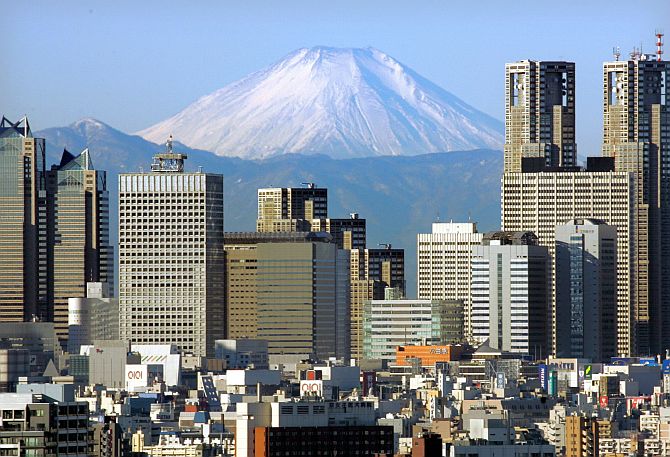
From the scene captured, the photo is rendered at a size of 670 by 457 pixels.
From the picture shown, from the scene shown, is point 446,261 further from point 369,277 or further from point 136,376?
point 136,376

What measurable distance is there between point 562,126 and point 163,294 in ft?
95.4

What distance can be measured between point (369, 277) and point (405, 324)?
42.6 ft

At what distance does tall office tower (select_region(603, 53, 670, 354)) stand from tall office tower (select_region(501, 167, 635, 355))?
145 centimetres

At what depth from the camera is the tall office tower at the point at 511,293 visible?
16288 cm

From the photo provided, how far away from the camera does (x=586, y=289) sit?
166 metres

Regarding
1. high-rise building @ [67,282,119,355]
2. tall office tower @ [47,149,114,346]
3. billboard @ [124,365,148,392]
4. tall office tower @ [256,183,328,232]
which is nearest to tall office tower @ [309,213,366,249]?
tall office tower @ [256,183,328,232]

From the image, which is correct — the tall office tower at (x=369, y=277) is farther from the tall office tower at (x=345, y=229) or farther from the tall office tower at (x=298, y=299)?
the tall office tower at (x=298, y=299)

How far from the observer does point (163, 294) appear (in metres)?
163

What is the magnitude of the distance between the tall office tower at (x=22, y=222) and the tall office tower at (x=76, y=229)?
69 cm

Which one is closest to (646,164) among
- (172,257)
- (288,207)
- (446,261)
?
(446,261)

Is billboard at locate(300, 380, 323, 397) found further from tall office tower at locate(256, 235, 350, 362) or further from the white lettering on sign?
tall office tower at locate(256, 235, 350, 362)

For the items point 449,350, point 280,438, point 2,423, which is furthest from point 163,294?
point 2,423

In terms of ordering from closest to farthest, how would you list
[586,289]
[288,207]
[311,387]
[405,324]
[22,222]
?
[311,387], [586,289], [405,324], [22,222], [288,207]

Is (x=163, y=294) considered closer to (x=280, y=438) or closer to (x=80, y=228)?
(x=80, y=228)
